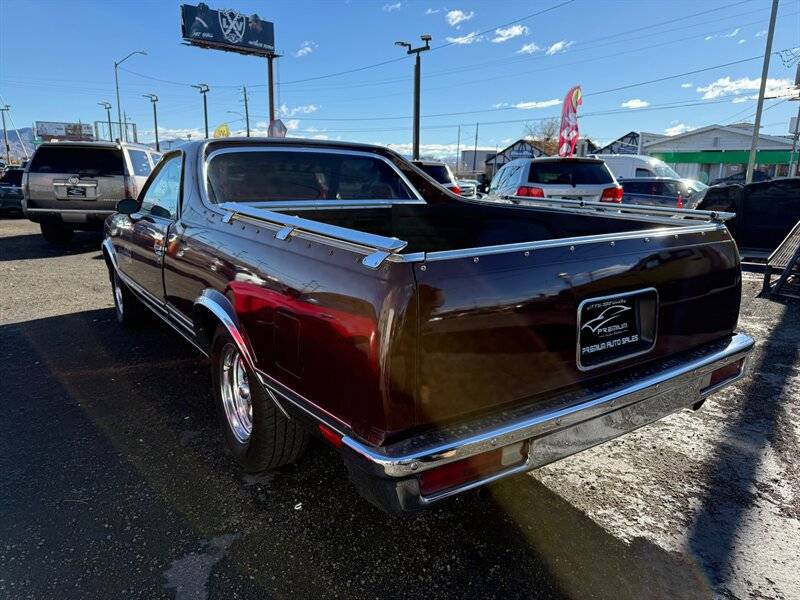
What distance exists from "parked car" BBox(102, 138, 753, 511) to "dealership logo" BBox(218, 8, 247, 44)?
155 ft

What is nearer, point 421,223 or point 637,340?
point 637,340

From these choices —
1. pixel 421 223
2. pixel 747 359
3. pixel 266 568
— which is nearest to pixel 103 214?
pixel 421 223

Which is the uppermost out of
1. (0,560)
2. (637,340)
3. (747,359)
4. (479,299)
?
(479,299)

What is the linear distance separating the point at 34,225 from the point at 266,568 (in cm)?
1627

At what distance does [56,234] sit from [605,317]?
11959 mm

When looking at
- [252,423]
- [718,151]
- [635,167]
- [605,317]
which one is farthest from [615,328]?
[718,151]

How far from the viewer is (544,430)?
78.4 inches

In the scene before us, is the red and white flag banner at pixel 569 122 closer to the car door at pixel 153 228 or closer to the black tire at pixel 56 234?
the black tire at pixel 56 234

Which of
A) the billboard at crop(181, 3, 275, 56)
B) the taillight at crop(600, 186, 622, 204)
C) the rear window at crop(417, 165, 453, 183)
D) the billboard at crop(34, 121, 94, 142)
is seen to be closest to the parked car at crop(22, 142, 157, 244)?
the rear window at crop(417, 165, 453, 183)

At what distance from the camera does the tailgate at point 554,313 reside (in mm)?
1836

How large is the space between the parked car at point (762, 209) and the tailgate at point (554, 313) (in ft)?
22.6

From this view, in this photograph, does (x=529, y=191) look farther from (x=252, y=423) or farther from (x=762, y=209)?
(x=252, y=423)

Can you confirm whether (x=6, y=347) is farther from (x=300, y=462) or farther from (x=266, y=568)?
(x=266, y=568)

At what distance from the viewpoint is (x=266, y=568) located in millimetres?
2213
